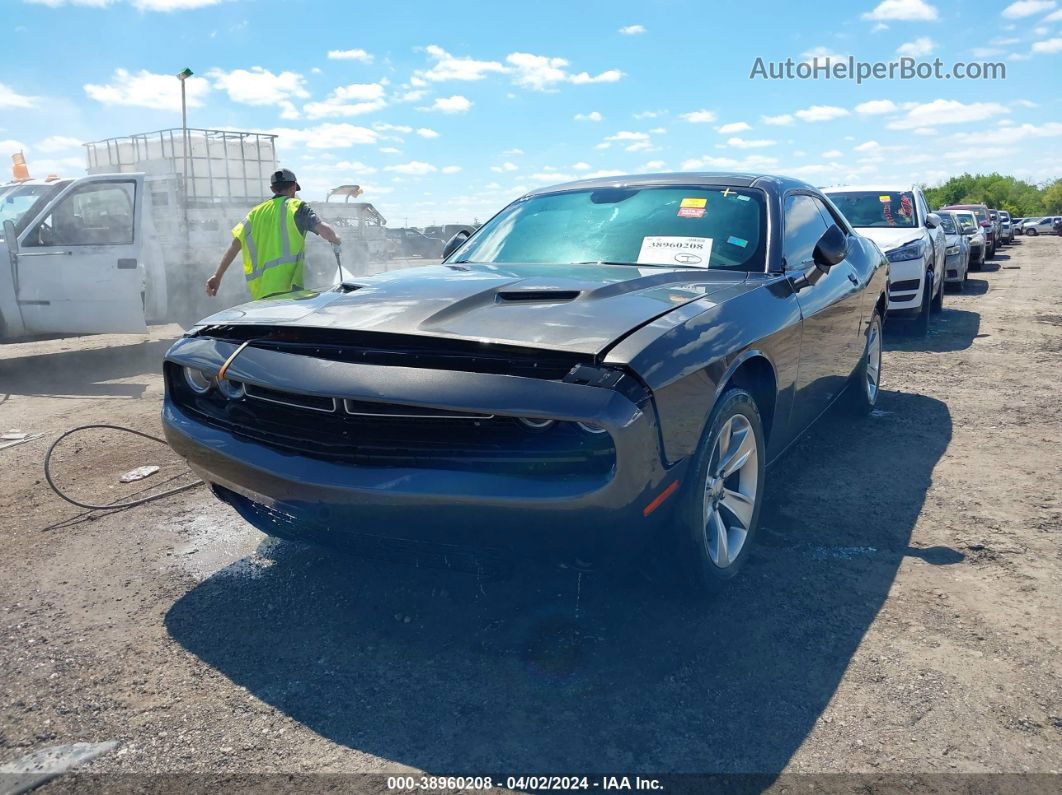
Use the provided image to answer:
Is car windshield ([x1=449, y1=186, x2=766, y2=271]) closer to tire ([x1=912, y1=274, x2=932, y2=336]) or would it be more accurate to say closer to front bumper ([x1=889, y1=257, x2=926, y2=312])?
front bumper ([x1=889, y1=257, x2=926, y2=312])

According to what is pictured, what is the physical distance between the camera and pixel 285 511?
2525mm

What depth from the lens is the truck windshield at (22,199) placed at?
26.3 feet

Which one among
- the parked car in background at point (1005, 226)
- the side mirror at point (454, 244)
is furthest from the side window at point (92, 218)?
the parked car in background at point (1005, 226)

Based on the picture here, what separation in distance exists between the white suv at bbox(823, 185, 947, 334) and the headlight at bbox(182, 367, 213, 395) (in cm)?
716

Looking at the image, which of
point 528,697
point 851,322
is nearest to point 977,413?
point 851,322

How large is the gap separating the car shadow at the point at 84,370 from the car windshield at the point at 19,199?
4.52 ft

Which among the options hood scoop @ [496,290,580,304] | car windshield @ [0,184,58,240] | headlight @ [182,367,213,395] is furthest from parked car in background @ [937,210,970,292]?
headlight @ [182,367,213,395]

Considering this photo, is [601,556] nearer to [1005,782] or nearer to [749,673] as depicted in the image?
[749,673]

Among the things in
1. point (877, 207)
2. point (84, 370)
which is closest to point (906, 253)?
point (877, 207)

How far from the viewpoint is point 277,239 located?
591 centimetres

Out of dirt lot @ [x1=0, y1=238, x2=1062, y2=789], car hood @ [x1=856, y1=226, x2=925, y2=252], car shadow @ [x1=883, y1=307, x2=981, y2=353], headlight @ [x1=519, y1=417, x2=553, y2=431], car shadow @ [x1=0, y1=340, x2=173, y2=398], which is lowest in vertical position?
dirt lot @ [x1=0, y1=238, x2=1062, y2=789]

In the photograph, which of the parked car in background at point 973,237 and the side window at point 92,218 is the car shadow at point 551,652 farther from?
the parked car in background at point 973,237

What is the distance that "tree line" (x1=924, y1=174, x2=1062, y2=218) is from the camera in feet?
286

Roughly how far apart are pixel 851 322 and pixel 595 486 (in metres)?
2.96
